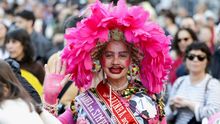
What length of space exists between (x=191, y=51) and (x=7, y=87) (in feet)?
15.2

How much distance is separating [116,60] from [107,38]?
17 cm

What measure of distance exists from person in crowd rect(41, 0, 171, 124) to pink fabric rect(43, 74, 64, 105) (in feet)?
1.08

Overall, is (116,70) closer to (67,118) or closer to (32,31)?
(67,118)

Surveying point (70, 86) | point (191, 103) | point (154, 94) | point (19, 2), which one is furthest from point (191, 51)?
point (19, 2)

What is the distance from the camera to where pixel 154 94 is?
21.6ft

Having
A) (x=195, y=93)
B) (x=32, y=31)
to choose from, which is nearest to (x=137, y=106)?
(x=195, y=93)

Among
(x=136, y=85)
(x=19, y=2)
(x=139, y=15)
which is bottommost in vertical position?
(x=19, y=2)

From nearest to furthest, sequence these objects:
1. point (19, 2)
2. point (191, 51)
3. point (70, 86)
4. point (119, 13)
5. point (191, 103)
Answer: point (119, 13)
point (70, 86)
point (191, 103)
point (191, 51)
point (19, 2)

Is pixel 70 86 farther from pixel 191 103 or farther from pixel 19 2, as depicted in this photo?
pixel 19 2

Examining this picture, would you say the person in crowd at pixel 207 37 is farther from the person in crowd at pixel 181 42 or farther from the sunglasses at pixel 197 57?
the sunglasses at pixel 197 57

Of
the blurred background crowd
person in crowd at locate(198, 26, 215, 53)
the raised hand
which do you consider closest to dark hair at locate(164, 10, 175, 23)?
the blurred background crowd

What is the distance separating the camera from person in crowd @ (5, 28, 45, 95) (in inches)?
373

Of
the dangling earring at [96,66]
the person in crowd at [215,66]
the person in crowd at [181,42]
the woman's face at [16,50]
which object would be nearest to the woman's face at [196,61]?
the person in crowd at [215,66]

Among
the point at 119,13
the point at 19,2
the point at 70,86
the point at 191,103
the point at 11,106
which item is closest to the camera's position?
the point at 11,106
